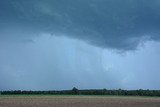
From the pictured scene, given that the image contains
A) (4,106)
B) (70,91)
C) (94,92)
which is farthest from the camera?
(70,91)

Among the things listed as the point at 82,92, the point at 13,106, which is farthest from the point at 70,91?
the point at 13,106

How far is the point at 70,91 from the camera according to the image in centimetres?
15412

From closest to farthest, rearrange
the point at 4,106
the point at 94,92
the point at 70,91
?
the point at 4,106 → the point at 94,92 → the point at 70,91

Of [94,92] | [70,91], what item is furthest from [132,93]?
[70,91]

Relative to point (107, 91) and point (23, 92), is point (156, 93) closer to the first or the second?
point (107, 91)

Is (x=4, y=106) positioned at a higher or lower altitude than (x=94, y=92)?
lower

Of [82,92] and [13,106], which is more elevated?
[82,92]

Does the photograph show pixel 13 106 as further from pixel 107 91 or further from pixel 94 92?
pixel 107 91

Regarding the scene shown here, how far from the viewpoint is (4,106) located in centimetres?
4397

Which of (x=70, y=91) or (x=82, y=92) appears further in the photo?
(x=70, y=91)

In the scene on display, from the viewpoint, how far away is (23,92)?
14625 cm

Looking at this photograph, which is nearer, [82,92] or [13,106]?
[13,106]

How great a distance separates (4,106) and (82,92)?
10140cm

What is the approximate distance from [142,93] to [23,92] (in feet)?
173
